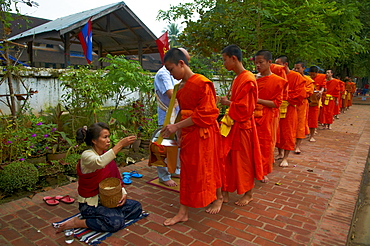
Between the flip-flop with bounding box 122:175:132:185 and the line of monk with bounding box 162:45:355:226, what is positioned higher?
the line of monk with bounding box 162:45:355:226

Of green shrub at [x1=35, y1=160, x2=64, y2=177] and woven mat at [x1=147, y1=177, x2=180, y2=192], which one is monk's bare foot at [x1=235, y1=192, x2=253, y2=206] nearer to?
woven mat at [x1=147, y1=177, x2=180, y2=192]

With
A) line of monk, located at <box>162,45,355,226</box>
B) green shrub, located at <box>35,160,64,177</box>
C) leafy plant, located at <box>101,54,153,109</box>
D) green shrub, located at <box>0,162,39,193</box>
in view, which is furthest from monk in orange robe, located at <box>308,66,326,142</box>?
green shrub, located at <box>0,162,39,193</box>

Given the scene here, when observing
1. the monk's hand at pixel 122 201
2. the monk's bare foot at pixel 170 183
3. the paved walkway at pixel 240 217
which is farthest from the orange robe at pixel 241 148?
the monk's hand at pixel 122 201

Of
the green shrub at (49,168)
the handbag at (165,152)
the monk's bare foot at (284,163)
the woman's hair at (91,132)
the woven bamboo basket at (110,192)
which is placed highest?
the woman's hair at (91,132)

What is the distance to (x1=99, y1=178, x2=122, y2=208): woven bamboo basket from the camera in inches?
111

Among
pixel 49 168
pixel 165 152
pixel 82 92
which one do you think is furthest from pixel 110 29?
pixel 165 152

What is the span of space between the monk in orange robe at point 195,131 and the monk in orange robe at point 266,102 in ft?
3.89

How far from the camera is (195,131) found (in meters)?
3.00

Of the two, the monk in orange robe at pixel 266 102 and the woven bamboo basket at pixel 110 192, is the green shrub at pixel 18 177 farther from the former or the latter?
the monk in orange robe at pixel 266 102

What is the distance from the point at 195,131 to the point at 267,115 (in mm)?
1542

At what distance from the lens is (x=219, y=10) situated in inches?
393

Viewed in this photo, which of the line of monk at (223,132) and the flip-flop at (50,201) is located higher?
the line of monk at (223,132)

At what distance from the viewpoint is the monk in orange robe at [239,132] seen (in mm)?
3275

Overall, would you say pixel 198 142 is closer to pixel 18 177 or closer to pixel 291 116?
pixel 18 177
